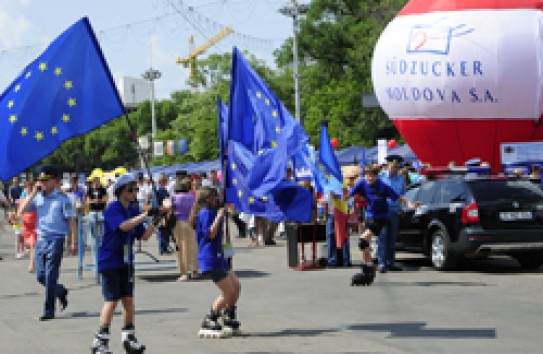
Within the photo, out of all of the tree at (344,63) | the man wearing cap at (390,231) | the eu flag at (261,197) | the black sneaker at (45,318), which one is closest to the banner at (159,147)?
the tree at (344,63)

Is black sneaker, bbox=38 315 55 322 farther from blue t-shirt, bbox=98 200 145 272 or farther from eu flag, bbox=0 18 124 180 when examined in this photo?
blue t-shirt, bbox=98 200 145 272

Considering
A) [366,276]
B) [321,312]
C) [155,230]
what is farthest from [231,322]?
[366,276]

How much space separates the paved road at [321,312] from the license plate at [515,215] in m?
0.84

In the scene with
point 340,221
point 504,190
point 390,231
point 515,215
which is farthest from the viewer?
point 340,221

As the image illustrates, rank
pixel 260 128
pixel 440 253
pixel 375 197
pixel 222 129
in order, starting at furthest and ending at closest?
1. pixel 440 253
2. pixel 375 197
3. pixel 222 129
4. pixel 260 128

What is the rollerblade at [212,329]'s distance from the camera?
1034 cm

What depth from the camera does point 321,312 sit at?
12.2m

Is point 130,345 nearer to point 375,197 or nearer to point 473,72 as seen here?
point 375,197

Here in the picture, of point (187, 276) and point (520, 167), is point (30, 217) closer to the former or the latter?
point (187, 276)

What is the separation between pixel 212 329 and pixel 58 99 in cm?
316

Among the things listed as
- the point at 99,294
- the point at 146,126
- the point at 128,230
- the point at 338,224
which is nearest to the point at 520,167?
the point at 338,224

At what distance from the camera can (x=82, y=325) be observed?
11789 mm

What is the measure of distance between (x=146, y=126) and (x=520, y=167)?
102148mm

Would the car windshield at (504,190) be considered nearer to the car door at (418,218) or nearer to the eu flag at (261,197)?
the car door at (418,218)
